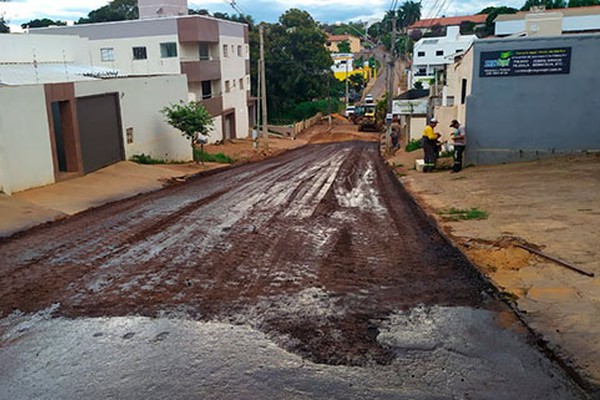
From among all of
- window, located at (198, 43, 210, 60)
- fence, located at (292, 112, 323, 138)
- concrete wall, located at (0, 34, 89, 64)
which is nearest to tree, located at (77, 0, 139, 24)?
fence, located at (292, 112, 323, 138)

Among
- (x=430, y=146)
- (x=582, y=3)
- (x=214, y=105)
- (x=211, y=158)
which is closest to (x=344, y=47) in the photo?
(x=582, y=3)

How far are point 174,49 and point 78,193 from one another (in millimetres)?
26740

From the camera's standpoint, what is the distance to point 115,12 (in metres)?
79.6

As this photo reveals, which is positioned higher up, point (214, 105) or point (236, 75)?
point (236, 75)

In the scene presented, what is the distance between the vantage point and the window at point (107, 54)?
132 feet

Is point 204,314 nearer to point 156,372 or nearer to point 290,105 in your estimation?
point 156,372

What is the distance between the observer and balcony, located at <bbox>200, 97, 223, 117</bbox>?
3931cm

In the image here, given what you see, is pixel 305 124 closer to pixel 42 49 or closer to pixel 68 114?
pixel 42 49

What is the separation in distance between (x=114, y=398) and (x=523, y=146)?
611 inches

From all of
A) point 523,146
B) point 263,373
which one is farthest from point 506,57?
point 263,373

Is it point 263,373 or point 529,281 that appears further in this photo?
point 529,281

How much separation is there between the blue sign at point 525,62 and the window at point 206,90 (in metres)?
27.7

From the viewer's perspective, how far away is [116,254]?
28.7ft

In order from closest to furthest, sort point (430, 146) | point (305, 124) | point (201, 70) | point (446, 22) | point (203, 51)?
point (430, 146) < point (201, 70) < point (203, 51) < point (305, 124) < point (446, 22)
